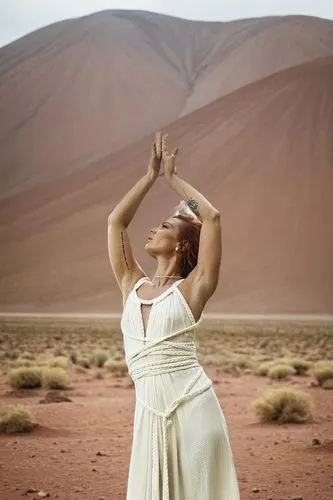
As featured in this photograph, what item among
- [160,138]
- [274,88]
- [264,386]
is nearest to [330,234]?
[274,88]

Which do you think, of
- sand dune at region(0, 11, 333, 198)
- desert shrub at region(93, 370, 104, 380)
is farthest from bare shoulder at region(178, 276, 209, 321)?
sand dune at region(0, 11, 333, 198)

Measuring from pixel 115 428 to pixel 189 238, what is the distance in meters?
6.83

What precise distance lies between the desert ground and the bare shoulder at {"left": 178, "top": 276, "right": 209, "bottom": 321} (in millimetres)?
3953

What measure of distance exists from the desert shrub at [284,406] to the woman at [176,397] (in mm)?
6972

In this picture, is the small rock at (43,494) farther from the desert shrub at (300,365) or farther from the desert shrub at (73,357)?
the desert shrub at (73,357)

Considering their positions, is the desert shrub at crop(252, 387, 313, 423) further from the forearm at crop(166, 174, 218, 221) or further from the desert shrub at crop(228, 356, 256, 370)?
the forearm at crop(166, 174, 218, 221)

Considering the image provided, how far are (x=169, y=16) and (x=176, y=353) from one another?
37.6 m

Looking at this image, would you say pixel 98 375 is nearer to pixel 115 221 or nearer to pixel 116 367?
pixel 116 367

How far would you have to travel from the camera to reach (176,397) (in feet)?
9.57

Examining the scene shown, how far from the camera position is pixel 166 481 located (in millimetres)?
2889

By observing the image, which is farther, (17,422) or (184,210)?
(17,422)

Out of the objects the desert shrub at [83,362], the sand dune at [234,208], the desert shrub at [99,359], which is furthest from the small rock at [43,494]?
the sand dune at [234,208]

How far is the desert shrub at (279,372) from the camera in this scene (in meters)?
14.5

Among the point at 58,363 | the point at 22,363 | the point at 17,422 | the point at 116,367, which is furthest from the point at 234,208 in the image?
the point at 17,422
